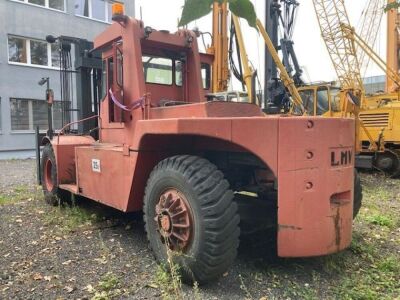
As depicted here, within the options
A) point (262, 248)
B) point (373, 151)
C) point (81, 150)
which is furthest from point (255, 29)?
point (373, 151)

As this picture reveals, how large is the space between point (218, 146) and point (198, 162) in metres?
0.43

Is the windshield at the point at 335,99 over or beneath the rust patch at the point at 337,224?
over

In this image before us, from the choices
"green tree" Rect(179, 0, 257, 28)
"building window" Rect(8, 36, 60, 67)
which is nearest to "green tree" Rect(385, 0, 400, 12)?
"green tree" Rect(179, 0, 257, 28)

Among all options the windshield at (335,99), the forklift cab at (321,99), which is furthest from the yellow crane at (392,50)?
the forklift cab at (321,99)

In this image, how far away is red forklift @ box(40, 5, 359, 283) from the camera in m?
3.22

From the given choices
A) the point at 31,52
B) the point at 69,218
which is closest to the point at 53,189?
the point at 69,218

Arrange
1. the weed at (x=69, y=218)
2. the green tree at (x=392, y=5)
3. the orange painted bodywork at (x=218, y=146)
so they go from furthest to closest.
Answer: the weed at (x=69, y=218) → the orange painted bodywork at (x=218, y=146) → the green tree at (x=392, y=5)

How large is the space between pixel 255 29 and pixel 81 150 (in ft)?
15.0

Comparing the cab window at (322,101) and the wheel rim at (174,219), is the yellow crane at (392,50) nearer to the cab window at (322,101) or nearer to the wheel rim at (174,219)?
the cab window at (322,101)

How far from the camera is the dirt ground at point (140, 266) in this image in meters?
3.40

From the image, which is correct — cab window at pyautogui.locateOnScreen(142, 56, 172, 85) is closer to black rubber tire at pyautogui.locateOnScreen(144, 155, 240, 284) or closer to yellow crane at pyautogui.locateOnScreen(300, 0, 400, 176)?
black rubber tire at pyautogui.locateOnScreen(144, 155, 240, 284)

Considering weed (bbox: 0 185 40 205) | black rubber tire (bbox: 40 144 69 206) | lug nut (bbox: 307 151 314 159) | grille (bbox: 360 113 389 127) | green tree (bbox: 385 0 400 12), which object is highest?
green tree (bbox: 385 0 400 12)

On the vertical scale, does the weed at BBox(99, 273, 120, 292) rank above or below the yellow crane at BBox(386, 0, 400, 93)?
below

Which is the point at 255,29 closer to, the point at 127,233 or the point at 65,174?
the point at 127,233
